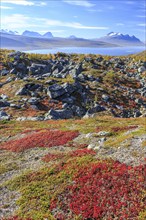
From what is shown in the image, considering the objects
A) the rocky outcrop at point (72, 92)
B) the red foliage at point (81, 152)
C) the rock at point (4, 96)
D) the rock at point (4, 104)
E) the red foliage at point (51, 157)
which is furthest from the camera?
the rock at point (4, 96)

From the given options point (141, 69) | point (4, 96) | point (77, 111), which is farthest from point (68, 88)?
point (141, 69)

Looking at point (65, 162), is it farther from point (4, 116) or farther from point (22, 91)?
point (22, 91)

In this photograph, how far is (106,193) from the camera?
2573 cm

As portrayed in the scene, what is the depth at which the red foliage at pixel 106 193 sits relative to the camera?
23562 millimetres

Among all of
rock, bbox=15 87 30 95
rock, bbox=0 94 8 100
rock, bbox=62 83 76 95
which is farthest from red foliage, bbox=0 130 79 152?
rock, bbox=62 83 76 95

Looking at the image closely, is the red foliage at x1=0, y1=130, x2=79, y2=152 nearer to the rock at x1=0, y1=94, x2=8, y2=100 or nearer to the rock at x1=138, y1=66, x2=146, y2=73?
the rock at x1=0, y1=94, x2=8, y2=100

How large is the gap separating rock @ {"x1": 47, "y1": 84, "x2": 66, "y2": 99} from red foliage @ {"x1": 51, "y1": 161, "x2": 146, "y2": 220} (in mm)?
50037

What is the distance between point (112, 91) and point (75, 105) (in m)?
22.7

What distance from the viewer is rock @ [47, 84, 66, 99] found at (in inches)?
3110

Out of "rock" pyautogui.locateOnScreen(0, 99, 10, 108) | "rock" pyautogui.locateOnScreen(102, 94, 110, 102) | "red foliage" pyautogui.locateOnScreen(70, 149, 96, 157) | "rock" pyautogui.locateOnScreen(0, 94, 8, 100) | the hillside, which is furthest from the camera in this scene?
"rock" pyautogui.locateOnScreen(102, 94, 110, 102)

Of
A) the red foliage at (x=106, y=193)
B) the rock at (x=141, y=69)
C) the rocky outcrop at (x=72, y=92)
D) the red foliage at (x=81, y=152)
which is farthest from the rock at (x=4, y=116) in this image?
the rock at (x=141, y=69)

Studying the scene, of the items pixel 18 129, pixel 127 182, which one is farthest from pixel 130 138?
pixel 18 129

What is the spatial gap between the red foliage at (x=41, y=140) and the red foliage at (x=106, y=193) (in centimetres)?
1310

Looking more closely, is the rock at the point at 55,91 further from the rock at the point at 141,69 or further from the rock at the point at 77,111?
the rock at the point at 141,69
